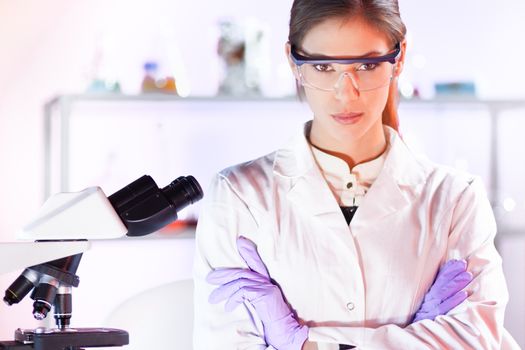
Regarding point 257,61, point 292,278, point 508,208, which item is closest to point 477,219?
point 292,278

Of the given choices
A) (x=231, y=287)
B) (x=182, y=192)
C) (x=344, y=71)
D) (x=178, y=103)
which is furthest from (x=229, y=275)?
(x=178, y=103)

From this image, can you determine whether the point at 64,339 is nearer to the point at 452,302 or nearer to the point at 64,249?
the point at 64,249

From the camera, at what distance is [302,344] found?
1.70 meters

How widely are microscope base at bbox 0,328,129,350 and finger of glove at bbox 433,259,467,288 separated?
668 millimetres

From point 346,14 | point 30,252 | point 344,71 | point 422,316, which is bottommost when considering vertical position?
point 422,316

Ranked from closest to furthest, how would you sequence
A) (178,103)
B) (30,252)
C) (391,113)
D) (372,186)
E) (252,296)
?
(30,252), (252,296), (372,186), (391,113), (178,103)

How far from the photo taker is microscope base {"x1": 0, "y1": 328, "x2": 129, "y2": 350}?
51.8 inches

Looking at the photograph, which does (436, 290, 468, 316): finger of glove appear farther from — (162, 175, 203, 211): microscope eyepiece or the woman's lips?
(162, 175, 203, 211): microscope eyepiece

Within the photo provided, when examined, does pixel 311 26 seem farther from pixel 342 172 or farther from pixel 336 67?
pixel 342 172

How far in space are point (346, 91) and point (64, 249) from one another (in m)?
0.66

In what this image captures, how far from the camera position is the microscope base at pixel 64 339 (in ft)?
4.32

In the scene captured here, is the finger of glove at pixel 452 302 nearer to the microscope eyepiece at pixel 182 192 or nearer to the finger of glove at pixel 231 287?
the finger of glove at pixel 231 287

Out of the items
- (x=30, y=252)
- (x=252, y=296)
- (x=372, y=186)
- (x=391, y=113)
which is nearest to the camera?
(x=30, y=252)

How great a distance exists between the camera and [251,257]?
5.75 ft
